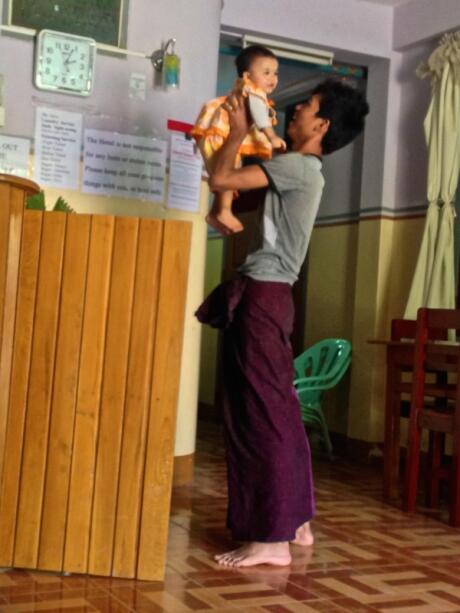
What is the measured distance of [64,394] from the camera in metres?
2.69

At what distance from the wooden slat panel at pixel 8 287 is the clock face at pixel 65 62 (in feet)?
5.35

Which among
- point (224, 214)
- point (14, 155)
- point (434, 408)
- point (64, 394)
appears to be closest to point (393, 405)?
point (434, 408)

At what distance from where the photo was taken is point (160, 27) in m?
4.39

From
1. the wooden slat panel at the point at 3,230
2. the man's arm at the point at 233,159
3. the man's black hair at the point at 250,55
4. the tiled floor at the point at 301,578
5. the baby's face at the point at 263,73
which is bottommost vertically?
the tiled floor at the point at 301,578

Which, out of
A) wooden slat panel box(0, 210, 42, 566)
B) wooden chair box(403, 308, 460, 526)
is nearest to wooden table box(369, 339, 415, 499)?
wooden chair box(403, 308, 460, 526)

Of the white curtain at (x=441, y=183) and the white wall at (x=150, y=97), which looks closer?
the white wall at (x=150, y=97)

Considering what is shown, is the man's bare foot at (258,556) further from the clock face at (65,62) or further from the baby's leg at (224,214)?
the clock face at (65,62)

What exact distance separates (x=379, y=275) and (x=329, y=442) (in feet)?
3.45

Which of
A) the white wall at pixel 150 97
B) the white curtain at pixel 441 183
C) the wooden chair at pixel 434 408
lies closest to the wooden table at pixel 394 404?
the wooden chair at pixel 434 408

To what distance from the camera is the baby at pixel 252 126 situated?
2.92 metres

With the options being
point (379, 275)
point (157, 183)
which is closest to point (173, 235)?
point (157, 183)

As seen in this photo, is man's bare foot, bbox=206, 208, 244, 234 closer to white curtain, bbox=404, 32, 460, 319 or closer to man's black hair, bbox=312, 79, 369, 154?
man's black hair, bbox=312, 79, 369, 154

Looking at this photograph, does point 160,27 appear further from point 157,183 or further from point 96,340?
point 96,340

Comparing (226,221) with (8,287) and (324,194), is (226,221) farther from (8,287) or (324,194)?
(324,194)
